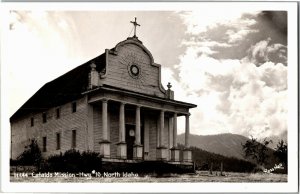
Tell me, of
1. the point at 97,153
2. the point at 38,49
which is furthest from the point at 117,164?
the point at 38,49

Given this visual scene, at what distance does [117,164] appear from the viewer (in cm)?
2128

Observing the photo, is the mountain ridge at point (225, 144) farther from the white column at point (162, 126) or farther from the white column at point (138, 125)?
the white column at point (138, 125)

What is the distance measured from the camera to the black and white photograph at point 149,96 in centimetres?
2017

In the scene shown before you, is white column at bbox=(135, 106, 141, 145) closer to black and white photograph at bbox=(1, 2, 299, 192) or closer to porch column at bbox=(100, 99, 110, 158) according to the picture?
black and white photograph at bbox=(1, 2, 299, 192)

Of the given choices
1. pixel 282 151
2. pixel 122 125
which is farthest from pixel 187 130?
pixel 282 151

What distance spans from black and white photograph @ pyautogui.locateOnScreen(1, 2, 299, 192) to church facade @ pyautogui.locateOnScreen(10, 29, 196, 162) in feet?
0.14

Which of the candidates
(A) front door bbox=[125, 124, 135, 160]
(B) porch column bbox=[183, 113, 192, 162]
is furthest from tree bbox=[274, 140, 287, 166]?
(A) front door bbox=[125, 124, 135, 160]

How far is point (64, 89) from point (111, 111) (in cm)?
172

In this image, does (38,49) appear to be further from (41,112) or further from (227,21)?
(227,21)

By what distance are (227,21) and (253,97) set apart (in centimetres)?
253

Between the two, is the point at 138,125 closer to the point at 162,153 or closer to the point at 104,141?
the point at 162,153

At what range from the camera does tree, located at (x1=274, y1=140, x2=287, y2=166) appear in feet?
67.0

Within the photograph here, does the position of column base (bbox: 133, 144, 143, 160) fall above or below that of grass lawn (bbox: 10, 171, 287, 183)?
above

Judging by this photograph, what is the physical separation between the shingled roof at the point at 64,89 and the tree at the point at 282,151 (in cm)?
636
